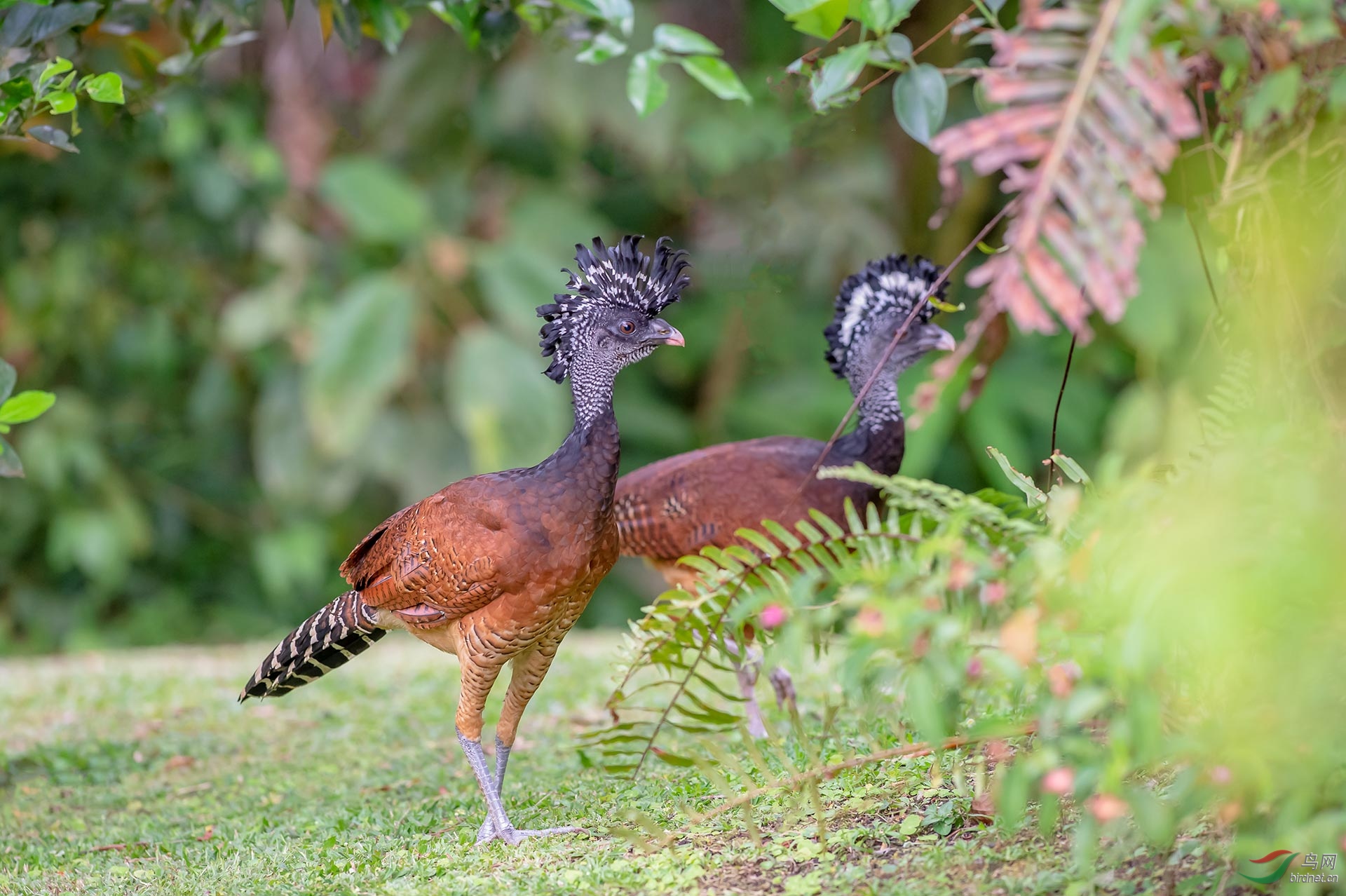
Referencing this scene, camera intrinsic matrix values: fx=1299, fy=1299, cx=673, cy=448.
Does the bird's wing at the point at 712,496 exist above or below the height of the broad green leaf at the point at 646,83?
below

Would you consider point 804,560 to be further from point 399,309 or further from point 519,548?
point 399,309

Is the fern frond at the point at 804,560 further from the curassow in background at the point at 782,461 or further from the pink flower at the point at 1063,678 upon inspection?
the curassow in background at the point at 782,461

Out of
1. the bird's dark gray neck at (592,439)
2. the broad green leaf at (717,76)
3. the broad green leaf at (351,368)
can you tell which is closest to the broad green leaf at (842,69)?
the broad green leaf at (717,76)

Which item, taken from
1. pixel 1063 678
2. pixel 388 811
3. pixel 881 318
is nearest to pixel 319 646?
pixel 388 811

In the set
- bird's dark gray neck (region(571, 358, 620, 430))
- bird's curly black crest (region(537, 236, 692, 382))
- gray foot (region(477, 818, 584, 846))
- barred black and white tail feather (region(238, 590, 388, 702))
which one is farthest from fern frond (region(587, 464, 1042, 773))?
barred black and white tail feather (region(238, 590, 388, 702))

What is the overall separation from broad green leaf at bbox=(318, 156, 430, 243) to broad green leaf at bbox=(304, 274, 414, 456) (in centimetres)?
65

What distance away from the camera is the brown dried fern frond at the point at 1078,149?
2.15 m

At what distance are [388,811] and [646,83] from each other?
2.46m

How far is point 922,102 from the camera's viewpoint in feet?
9.77

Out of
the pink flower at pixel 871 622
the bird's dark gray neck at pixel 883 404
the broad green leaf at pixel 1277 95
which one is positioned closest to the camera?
the pink flower at pixel 871 622

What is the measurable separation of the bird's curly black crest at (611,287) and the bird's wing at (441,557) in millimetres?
514

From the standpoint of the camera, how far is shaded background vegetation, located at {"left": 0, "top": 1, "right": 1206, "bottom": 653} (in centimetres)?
937

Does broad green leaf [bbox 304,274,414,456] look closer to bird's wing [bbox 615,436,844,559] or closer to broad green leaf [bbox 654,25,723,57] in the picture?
bird's wing [bbox 615,436,844,559]

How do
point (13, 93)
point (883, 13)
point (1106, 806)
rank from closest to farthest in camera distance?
point (1106, 806)
point (883, 13)
point (13, 93)
